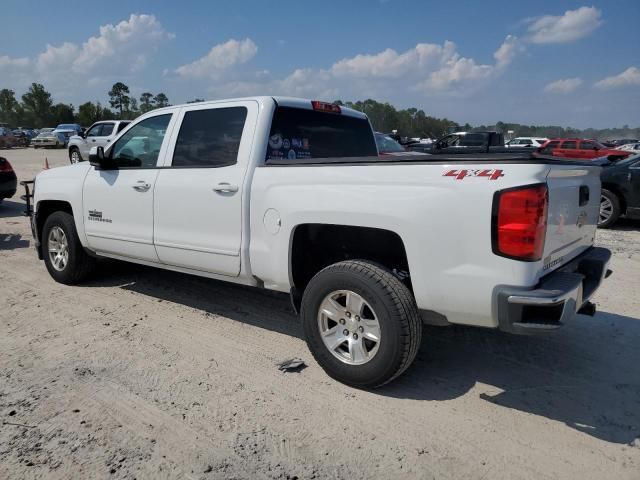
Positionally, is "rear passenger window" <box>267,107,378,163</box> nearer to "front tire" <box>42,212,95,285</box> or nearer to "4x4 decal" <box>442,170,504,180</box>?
"4x4 decal" <box>442,170,504,180</box>

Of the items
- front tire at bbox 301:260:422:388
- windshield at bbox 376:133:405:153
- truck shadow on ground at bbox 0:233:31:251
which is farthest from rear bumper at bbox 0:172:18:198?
front tire at bbox 301:260:422:388

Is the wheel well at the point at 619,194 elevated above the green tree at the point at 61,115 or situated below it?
below

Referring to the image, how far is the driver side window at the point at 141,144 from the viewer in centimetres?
458

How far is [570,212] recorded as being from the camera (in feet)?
10.2

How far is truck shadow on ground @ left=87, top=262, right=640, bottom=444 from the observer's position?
309 cm

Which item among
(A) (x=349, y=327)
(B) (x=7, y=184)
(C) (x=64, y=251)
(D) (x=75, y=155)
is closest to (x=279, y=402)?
(A) (x=349, y=327)

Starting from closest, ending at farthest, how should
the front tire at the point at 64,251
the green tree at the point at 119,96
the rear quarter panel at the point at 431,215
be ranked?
the rear quarter panel at the point at 431,215
the front tire at the point at 64,251
the green tree at the point at 119,96

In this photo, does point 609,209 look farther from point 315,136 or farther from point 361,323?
point 361,323

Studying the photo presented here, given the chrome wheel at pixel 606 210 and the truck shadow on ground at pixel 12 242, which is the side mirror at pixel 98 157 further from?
the chrome wheel at pixel 606 210

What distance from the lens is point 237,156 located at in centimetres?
389

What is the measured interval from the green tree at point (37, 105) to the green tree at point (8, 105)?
2300 mm

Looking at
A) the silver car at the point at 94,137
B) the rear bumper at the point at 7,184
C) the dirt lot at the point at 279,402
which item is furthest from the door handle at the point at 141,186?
the silver car at the point at 94,137

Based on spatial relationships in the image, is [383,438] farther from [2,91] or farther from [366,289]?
[2,91]

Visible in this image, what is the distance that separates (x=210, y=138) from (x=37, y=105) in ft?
281
